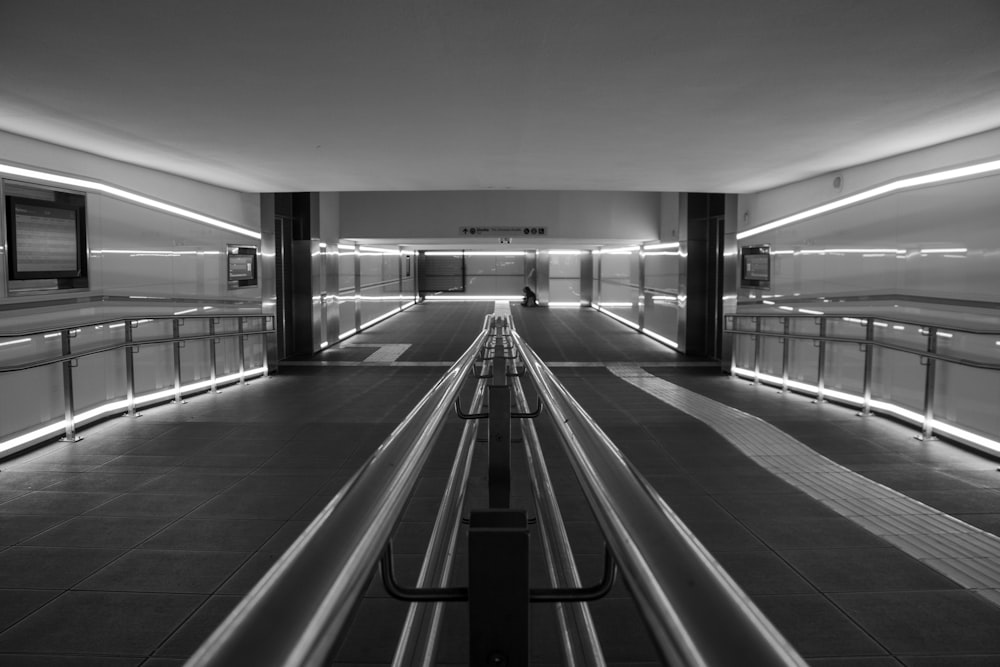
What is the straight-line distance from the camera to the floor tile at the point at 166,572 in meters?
3.29

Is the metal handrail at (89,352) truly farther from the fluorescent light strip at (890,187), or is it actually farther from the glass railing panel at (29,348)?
the fluorescent light strip at (890,187)

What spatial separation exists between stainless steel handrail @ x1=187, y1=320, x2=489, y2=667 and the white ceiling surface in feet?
8.78

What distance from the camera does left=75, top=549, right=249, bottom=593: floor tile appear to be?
3.29 m

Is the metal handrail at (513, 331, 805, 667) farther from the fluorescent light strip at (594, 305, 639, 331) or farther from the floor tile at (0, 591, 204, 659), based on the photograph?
the fluorescent light strip at (594, 305, 639, 331)

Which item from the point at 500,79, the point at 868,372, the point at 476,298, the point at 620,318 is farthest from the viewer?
the point at 476,298

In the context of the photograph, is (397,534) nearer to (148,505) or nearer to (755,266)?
(148,505)

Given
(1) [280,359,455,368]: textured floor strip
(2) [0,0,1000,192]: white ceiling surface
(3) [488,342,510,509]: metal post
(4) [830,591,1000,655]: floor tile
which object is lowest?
(1) [280,359,455,368]: textured floor strip

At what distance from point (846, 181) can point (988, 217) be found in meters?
2.47

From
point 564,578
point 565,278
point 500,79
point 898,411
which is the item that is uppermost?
point 500,79

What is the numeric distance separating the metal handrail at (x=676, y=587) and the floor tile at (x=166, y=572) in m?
2.58

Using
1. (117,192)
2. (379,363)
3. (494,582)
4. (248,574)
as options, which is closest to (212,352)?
(117,192)

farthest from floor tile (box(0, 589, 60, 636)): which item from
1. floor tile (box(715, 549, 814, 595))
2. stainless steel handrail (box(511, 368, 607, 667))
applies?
floor tile (box(715, 549, 814, 595))

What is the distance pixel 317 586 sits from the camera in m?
0.87

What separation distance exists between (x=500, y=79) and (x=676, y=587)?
165 inches
